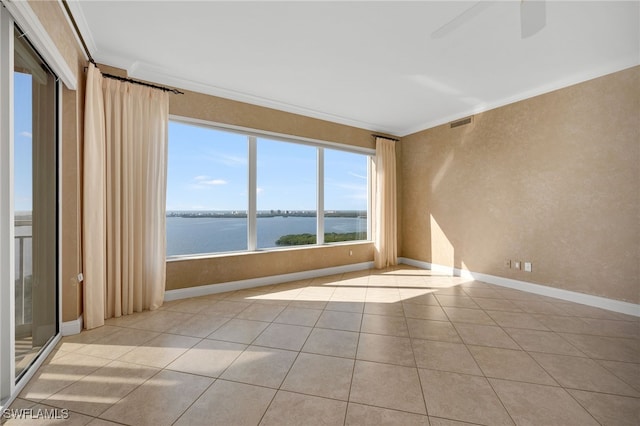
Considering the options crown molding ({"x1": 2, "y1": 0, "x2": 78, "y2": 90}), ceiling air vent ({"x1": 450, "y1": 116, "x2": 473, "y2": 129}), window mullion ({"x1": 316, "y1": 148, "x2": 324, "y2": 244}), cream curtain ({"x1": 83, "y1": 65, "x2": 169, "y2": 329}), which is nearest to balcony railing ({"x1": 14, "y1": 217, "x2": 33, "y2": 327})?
cream curtain ({"x1": 83, "y1": 65, "x2": 169, "y2": 329})

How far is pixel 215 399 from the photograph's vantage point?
1627mm

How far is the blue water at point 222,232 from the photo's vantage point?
3.55 meters

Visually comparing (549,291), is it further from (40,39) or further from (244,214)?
→ (40,39)

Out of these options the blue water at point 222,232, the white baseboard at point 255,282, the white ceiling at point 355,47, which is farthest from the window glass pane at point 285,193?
the white ceiling at point 355,47

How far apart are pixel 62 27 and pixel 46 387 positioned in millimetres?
2779

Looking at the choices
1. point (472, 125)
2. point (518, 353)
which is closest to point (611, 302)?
point (518, 353)

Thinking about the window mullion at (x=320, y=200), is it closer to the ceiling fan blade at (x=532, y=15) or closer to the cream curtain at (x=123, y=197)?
the cream curtain at (x=123, y=197)

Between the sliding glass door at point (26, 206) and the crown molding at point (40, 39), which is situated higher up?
the crown molding at point (40, 39)

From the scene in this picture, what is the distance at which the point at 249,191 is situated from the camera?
4.02 metres

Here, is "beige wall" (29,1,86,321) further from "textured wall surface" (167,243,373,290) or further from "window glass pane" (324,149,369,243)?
"window glass pane" (324,149,369,243)

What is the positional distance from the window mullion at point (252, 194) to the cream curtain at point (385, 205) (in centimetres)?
250

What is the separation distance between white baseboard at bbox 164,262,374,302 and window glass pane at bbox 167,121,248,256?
51 centimetres

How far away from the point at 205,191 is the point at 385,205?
3383mm

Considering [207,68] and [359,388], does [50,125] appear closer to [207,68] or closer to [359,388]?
[207,68]
